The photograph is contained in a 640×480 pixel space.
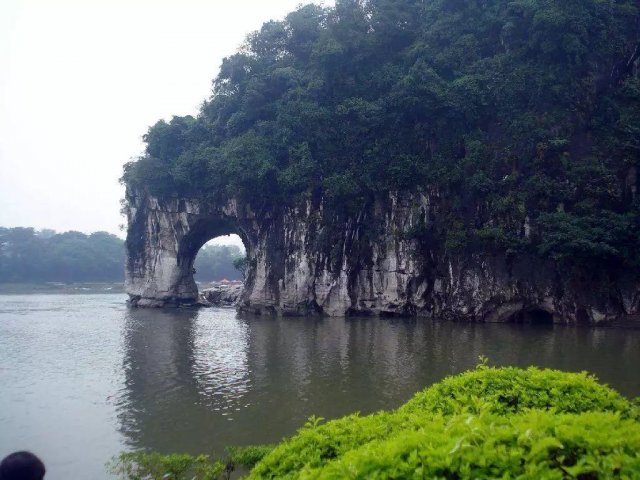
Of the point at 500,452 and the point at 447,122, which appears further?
the point at 447,122

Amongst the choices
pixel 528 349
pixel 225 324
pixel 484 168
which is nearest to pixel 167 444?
pixel 528 349

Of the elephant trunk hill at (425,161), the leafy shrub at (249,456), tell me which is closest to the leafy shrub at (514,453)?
the leafy shrub at (249,456)

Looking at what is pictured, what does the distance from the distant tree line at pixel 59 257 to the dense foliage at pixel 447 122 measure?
27.7 meters

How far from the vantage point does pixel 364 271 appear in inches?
1071

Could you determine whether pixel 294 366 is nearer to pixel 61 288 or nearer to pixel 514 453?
pixel 514 453

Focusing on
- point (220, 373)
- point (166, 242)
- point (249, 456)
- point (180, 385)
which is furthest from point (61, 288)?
point (249, 456)

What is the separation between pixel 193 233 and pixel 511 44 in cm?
2351

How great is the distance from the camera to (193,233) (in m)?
35.3

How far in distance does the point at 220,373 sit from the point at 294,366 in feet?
6.61

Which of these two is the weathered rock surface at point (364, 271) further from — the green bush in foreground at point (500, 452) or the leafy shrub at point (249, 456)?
the green bush in foreground at point (500, 452)

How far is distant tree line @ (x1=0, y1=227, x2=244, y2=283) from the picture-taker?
59.9 metres

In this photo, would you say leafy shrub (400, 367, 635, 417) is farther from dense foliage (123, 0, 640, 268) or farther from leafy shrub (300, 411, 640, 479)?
dense foliage (123, 0, 640, 268)

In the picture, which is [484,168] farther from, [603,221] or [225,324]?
[225,324]

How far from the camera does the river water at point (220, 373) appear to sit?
8242 mm
